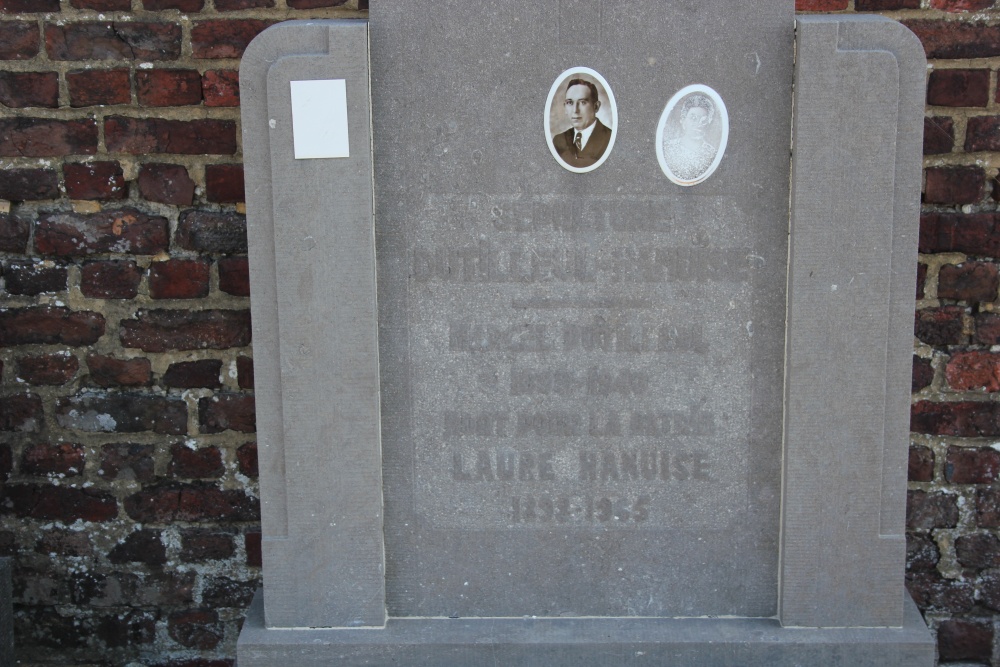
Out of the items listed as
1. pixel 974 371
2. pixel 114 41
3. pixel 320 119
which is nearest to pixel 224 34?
pixel 114 41

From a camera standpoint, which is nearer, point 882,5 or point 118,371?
point 882,5

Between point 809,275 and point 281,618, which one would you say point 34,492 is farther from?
point 809,275

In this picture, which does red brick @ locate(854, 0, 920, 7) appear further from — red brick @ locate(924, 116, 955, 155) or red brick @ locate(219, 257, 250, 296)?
red brick @ locate(219, 257, 250, 296)

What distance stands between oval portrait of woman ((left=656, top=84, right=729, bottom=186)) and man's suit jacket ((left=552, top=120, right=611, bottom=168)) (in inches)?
3.6

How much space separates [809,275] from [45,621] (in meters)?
1.86

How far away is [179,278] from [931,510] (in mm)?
1774

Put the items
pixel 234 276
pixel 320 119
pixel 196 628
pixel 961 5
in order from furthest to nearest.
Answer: pixel 196 628
pixel 234 276
pixel 961 5
pixel 320 119

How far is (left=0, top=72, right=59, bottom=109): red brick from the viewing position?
6.27 ft

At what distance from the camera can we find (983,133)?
189 cm

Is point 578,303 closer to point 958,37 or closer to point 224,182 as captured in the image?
point 224,182

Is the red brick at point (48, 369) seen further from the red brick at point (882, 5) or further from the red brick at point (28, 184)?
the red brick at point (882, 5)

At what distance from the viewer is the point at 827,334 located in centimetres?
152

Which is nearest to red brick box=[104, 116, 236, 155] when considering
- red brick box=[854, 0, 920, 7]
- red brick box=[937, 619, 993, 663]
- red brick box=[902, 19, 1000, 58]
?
red brick box=[854, 0, 920, 7]

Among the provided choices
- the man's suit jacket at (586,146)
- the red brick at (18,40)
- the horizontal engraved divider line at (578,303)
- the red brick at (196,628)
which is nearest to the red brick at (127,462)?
the red brick at (196,628)
